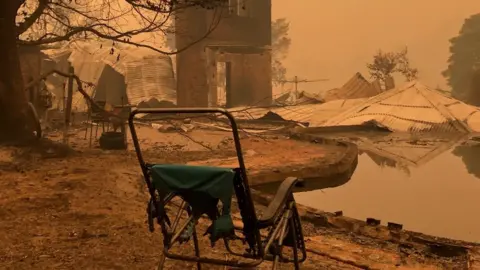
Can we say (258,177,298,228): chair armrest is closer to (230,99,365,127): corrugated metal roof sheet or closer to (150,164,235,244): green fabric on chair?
(150,164,235,244): green fabric on chair

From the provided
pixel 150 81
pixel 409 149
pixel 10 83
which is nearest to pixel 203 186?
pixel 10 83

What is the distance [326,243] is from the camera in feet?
17.3

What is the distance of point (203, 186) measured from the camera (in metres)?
2.73

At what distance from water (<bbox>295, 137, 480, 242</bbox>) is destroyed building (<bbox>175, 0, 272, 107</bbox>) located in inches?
538

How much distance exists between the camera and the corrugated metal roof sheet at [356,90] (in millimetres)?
30609

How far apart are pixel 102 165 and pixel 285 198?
680 cm

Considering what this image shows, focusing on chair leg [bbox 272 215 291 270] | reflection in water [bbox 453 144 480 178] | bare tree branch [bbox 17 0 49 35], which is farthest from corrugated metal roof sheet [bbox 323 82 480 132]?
chair leg [bbox 272 215 291 270]

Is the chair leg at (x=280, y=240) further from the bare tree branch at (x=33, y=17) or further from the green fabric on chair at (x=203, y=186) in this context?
the bare tree branch at (x=33, y=17)

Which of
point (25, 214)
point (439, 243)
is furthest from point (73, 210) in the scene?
point (439, 243)

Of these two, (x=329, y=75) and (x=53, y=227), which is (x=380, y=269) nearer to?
(x=53, y=227)

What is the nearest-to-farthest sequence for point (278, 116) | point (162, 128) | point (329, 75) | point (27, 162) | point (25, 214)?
1. point (25, 214)
2. point (27, 162)
3. point (162, 128)
4. point (278, 116)
5. point (329, 75)

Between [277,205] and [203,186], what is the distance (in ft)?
1.73

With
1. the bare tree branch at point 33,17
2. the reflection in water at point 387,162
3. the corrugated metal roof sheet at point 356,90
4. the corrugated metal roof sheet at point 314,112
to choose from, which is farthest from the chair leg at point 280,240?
the corrugated metal roof sheet at point 356,90

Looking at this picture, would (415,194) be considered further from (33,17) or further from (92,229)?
(33,17)
